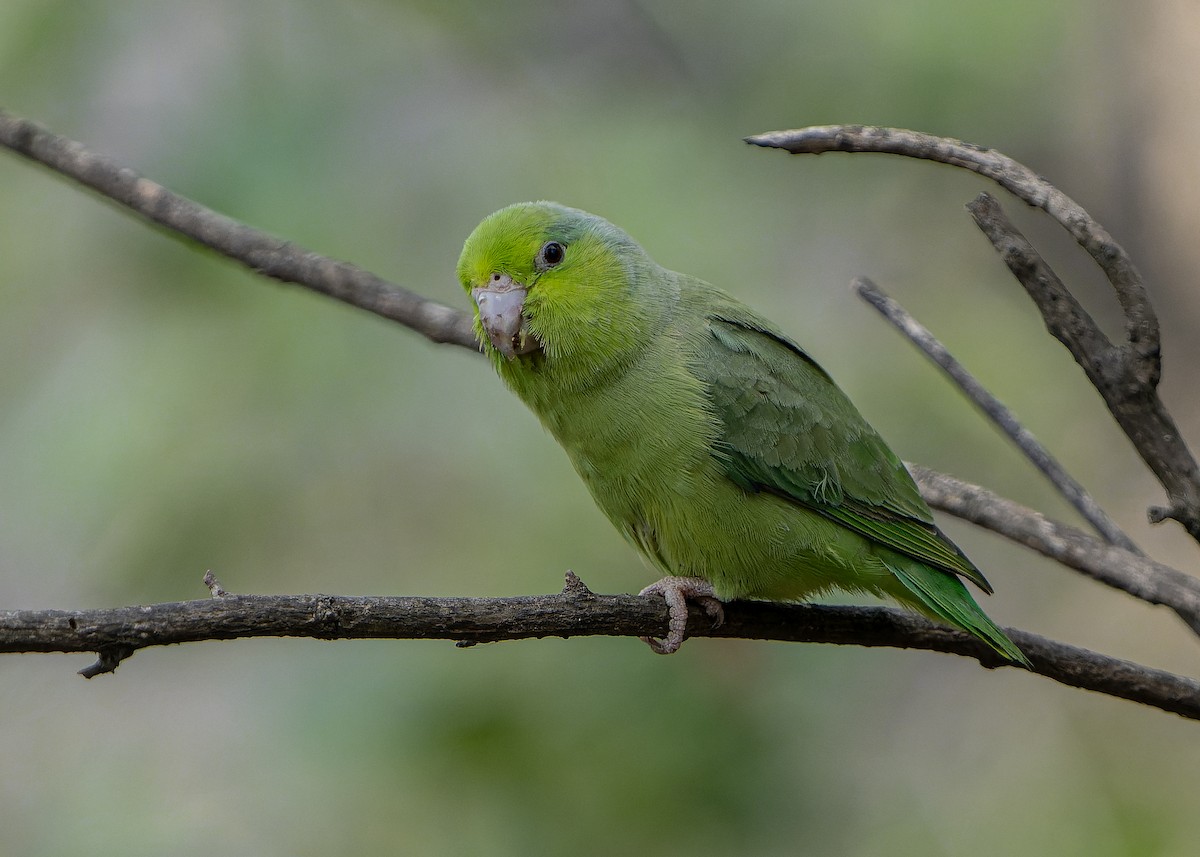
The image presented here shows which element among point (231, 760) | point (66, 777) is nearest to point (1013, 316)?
point (231, 760)

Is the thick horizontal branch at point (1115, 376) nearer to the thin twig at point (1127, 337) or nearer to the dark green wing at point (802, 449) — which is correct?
the thin twig at point (1127, 337)

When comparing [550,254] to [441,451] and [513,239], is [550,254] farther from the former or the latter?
[441,451]

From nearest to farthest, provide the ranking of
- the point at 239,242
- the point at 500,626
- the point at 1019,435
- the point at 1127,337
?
the point at 500,626 → the point at 1127,337 → the point at 1019,435 → the point at 239,242

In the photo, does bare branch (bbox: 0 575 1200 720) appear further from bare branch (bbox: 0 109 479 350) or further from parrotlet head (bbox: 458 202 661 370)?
bare branch (bbox: 0 109 479 350)

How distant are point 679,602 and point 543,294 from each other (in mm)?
932

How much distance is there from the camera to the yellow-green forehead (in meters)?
3.06

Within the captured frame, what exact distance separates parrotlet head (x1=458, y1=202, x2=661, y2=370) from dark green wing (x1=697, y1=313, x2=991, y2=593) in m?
0.32

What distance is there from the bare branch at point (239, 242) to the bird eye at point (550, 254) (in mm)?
408

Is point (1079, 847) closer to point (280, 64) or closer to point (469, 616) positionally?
point (469, 616)

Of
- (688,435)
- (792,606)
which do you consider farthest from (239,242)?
(792,606)

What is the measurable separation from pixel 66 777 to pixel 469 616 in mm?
2485

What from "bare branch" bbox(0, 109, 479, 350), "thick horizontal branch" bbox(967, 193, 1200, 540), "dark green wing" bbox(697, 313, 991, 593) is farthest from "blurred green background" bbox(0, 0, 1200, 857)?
"thick horizontal branch" bbox(967, 193, 1200, 540)

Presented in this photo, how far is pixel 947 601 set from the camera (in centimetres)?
304

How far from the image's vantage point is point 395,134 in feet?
14.9
